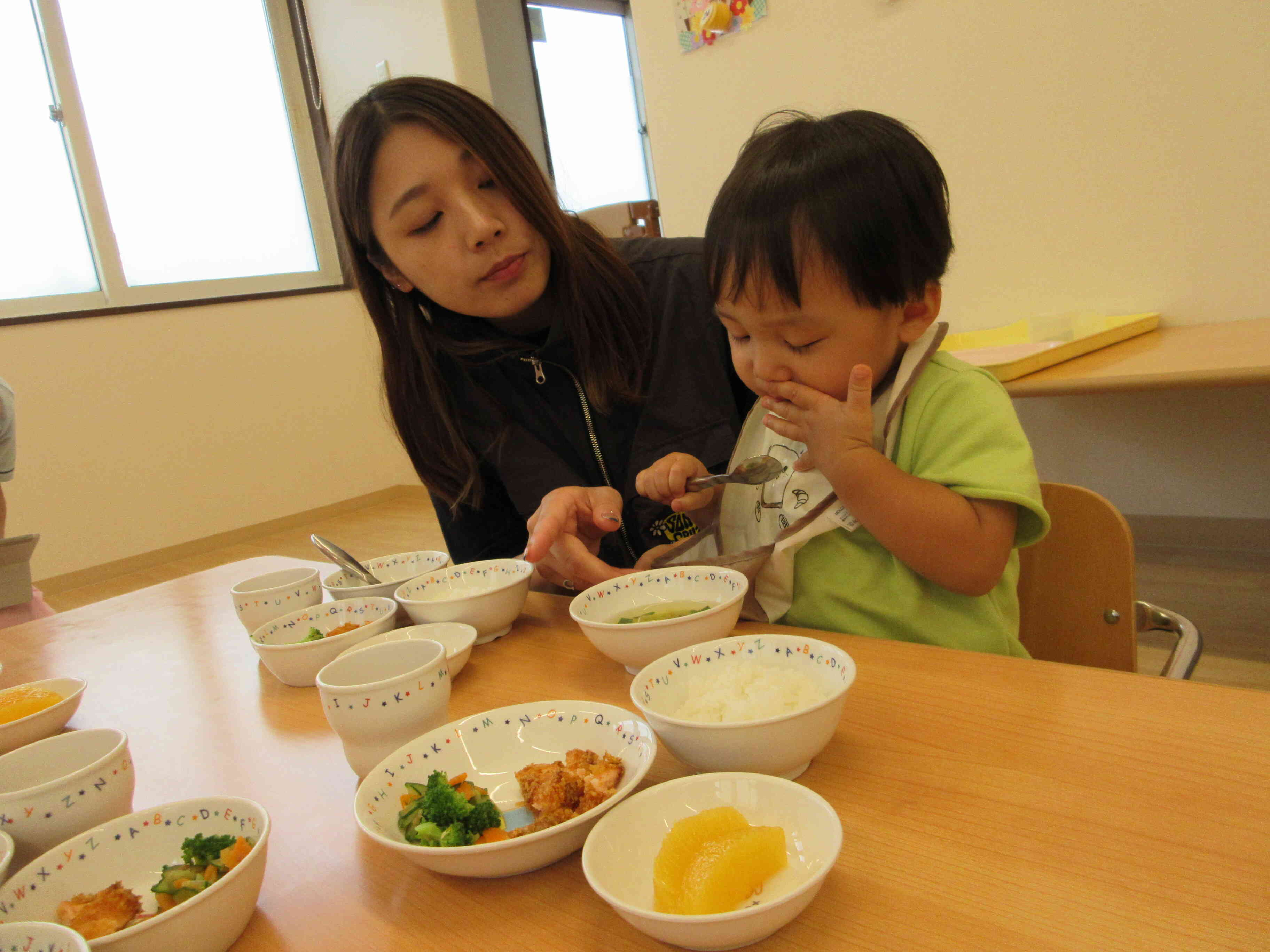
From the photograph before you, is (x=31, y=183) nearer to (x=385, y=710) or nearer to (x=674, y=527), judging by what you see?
(x=674, y=527)

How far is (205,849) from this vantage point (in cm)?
59

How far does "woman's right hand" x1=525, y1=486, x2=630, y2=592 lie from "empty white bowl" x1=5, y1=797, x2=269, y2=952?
53 centimetres

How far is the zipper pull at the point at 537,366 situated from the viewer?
151 centimetres

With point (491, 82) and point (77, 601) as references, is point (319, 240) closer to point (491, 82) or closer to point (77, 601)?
point (491, 82)

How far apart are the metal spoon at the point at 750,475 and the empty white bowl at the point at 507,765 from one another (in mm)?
476

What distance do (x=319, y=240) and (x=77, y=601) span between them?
268 cm

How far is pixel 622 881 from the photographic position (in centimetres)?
52

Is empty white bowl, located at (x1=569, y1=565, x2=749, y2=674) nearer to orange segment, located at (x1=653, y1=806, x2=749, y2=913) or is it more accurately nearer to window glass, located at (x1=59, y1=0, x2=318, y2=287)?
orange segment, located at (x1=653, y1=806, x2=749, y2=913)

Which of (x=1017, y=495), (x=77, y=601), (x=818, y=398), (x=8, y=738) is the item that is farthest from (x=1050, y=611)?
(x=77, y=601)

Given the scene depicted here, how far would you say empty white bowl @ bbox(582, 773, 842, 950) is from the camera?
44 centimetres

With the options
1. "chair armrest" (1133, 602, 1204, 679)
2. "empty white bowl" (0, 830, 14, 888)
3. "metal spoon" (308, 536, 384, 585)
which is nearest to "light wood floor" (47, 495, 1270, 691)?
"chair armrest" (1133, 602, 1204, 679)

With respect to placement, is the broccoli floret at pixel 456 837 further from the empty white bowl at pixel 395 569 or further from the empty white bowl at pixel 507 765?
the empty white bowl at pixel 395 569

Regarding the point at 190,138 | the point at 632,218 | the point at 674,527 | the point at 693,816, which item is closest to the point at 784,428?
the point at 674,527

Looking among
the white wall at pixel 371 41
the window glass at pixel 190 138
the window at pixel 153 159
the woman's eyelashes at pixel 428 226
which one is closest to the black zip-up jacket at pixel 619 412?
the woman's eyelashes at pixel 428 226
